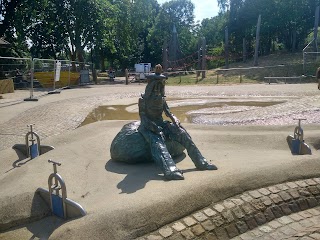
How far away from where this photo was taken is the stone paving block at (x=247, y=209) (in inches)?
190

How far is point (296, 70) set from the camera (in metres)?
25.5

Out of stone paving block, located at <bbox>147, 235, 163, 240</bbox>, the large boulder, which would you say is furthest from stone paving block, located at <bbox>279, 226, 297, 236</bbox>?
the large boulder

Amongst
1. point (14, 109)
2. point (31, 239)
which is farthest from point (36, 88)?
point (31, 239)

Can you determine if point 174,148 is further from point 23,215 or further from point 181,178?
point 23,215

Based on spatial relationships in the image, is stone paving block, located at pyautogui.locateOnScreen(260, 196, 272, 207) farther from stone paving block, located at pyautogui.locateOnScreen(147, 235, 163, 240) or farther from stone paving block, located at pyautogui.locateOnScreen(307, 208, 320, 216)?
stone paving block, located at pyautogui.locateOnScreen(147, 235, 163, 240)

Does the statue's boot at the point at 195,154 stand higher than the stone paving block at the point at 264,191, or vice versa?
the statue's boot at the point at 195,154

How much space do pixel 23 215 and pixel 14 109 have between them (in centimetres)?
941

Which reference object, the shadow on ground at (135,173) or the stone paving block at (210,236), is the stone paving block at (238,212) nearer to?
the stone paving block at (210,236)

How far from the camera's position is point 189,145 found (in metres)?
5.96

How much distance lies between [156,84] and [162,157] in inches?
47.8

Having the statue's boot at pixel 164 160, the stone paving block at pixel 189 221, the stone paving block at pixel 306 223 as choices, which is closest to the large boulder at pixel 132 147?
the statue's boot at pixel 164 160

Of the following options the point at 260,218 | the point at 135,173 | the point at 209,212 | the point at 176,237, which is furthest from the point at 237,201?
the point at 135,173

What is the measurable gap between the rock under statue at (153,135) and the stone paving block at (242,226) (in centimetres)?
117

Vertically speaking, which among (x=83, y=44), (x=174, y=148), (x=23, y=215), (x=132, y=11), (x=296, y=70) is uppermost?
(x=132, y=11)
